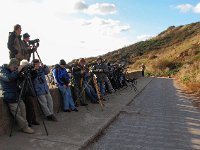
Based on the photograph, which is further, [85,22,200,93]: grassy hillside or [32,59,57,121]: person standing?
[85,22,200,93]: grassy hillside

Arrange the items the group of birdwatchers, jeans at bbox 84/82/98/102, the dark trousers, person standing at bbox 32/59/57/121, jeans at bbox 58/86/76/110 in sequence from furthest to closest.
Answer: jeans at bbox 84/82/98/102
jeans at bbox 58/86/76/110
person standing at bbox 32/59/57/121
the dark trousers
the group of birdwatchers

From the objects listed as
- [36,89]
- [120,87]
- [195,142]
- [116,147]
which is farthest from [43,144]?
[120,87]

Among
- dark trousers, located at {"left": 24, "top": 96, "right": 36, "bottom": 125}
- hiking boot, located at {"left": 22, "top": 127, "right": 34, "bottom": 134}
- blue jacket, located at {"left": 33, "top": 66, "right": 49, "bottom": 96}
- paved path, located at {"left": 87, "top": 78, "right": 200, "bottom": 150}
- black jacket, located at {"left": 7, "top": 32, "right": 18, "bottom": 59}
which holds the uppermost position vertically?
black jacket, located at {"left": 7, "top": 32, "right": 18, "bottom": 59}

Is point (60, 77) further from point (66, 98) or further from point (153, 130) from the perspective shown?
point (153, 130)

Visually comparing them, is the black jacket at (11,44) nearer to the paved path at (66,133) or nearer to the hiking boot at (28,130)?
the paved path at (66,133)

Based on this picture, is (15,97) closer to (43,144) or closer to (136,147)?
(43,144)

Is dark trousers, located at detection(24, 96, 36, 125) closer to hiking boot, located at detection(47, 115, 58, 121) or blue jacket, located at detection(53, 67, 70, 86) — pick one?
hiking boot, located at detection(47, 115, 58, 121)

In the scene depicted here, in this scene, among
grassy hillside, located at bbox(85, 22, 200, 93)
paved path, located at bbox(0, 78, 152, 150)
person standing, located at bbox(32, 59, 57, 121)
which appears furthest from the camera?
grassy hillside, located at bbox(85, 22, 200, 93)

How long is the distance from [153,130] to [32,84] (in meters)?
3.50

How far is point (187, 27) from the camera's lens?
10719cm

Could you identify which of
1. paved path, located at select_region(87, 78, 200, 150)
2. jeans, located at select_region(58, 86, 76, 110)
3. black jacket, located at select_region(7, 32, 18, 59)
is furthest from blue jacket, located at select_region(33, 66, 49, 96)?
paved path, located at select_region(87, 78, 200, 150)

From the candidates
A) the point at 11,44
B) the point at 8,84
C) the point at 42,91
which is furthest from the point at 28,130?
the point at 11,44

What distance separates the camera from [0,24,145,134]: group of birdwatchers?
845 cm

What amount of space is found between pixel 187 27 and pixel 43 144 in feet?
342
